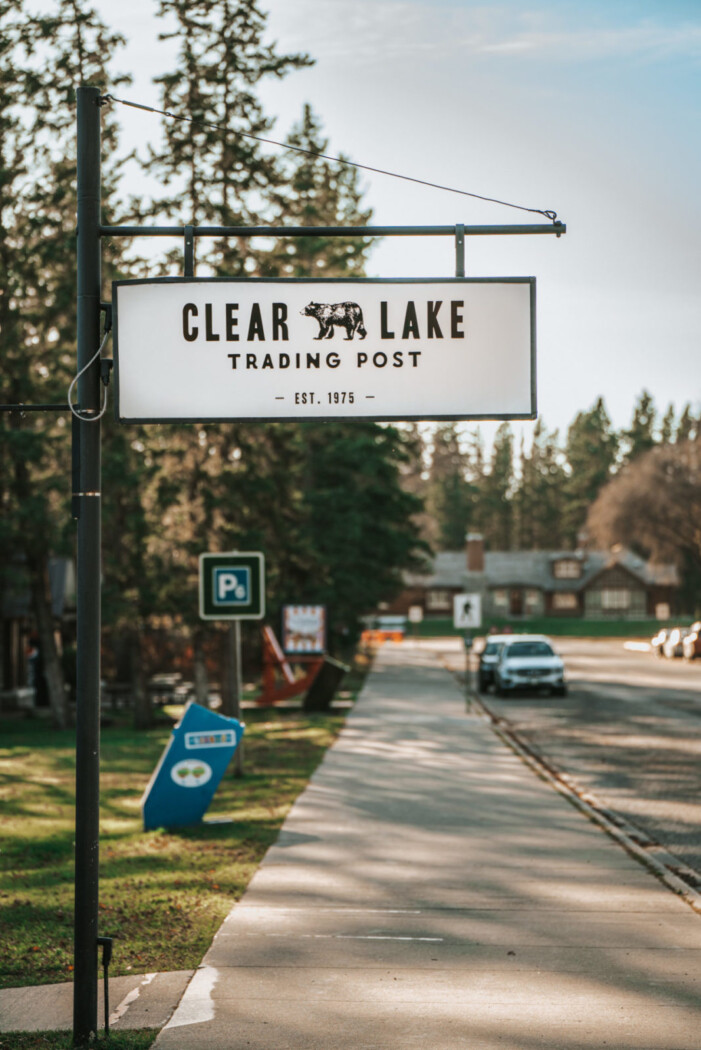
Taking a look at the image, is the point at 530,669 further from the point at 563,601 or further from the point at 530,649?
the point at 563,601

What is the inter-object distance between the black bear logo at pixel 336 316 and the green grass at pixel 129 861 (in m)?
3.70

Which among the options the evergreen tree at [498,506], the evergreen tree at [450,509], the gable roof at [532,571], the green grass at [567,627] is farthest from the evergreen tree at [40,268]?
the evergreen tree at [498,506]

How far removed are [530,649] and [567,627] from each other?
209ft

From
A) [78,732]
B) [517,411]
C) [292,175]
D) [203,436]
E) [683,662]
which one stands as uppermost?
[292,175]

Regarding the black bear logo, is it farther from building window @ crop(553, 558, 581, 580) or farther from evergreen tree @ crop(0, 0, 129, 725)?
building window @ crop(553, 558, 581, 580)

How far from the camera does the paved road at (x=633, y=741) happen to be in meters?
13.2

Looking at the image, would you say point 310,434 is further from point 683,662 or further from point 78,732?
point 78,732

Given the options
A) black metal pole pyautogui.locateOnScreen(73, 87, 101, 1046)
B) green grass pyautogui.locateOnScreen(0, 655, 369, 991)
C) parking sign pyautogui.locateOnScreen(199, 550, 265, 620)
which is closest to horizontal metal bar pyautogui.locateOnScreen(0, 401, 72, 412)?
black metal pole pyautogui.locateOnScreen(73, 87, 101, 1046)

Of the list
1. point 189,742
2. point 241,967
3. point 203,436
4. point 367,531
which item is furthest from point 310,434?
point 241,967

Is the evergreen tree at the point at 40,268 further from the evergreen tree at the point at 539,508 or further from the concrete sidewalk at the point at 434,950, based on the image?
the evergreen tree at the point at 539,508

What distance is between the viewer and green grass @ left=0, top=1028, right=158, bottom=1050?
5234mm

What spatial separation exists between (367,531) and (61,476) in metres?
20.5

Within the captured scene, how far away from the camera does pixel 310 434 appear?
43500 millimetres

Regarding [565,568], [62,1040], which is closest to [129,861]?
[62,1040]
